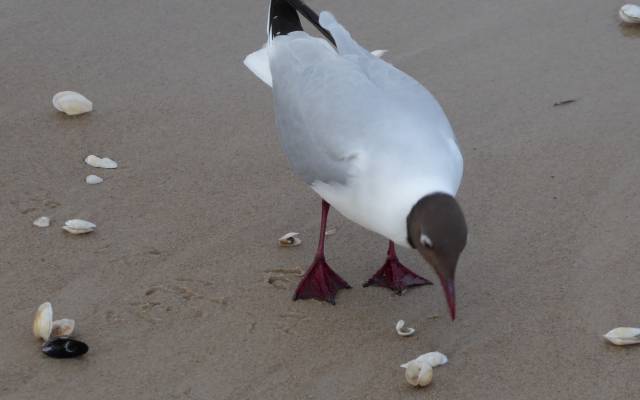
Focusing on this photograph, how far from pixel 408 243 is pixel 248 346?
717 mm

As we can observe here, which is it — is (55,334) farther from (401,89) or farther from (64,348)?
(401,89)

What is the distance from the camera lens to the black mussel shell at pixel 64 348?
12.0 feet

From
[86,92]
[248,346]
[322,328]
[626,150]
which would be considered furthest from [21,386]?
[626,150]

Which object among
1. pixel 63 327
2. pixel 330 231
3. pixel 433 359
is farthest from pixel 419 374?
pixel 63 327

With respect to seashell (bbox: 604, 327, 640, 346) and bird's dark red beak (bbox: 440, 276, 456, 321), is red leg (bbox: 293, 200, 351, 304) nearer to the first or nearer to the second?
bird's dark red beak (bbox: 440, 276, 456, 321)

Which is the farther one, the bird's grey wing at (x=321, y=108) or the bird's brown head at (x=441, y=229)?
the bird's grey wing at (x=321, y=108)

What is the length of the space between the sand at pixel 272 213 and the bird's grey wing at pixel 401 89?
0.74 metres

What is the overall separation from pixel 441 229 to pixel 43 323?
1.47 metres

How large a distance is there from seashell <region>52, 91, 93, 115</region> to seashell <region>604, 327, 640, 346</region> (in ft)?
9.26

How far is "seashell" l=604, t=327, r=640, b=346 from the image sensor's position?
3.71m

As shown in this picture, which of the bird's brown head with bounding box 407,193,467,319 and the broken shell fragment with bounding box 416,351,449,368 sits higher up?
the bird's brown head with bounding box 407,193,467,319

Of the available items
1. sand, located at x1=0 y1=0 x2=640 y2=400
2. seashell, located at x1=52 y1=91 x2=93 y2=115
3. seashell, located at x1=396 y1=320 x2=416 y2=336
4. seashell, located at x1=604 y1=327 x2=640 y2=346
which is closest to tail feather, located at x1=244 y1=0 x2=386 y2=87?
sand, located at x1=0 y1=0 x2=640 y2=400

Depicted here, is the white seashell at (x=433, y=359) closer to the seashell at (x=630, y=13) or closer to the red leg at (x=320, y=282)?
the red leg at (x=320, y=282)

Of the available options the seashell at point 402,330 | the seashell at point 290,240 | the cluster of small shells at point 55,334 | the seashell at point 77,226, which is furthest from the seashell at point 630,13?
the cluster of small shells at point 55,334
